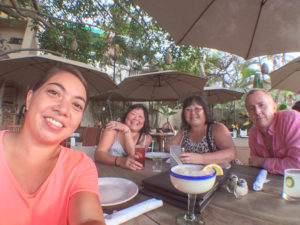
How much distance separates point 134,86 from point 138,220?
3874mm

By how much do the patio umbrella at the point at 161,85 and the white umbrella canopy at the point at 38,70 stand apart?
1.92 feet

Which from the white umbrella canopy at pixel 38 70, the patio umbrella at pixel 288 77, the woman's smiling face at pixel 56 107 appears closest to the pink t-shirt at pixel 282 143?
the woman's smiling face at pixel 56 107

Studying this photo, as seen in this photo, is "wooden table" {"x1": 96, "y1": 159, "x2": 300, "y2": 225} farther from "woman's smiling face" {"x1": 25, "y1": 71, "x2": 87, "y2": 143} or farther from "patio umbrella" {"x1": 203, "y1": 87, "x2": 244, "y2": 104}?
"patio umbrella" {"x1": 203, "y1": 87, "x2": 244, "y2": 104}

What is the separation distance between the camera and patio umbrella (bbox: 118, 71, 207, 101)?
13.8 ft

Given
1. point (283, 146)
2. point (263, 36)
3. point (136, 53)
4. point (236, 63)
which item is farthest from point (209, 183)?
point (236, 63)

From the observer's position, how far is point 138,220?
0.84 meters

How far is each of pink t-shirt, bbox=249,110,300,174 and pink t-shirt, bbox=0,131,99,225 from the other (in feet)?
5.26

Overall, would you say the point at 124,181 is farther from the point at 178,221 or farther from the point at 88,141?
the point at 88,141

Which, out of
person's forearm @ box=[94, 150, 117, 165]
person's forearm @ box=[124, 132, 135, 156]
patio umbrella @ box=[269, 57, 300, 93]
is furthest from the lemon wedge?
patio umbrella @ box=[269, 57, 300, 93]

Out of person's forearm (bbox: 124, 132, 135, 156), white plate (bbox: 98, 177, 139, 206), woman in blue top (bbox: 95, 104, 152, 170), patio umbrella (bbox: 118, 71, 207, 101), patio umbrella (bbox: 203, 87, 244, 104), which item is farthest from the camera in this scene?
patio umbrella (bbox: 203, 87, 244, 104)

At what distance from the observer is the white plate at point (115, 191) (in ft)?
3.27

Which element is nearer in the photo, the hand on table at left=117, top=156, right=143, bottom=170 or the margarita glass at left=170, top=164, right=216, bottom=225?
the margarita glass at left=170, top=164, right=216, bottom=225

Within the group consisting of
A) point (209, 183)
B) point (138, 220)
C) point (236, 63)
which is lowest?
point (138, 220)

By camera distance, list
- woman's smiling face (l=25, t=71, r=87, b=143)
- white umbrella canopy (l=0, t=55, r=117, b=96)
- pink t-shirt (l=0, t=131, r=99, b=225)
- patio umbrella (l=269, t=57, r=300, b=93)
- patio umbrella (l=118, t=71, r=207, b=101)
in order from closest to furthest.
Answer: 1. pink t-shirt (l=0, t=131, r=99, b=225)
2. woman's smiling face (l=25, t=71, r=87, b=143)
3. white umbrella canopy (l=0, t=55, r=117, b=96)
4. patio umbrella (l=269, t=57, r=300, b=93)
5. patio umbrella (l=118, t=71, r=207, b=101)
